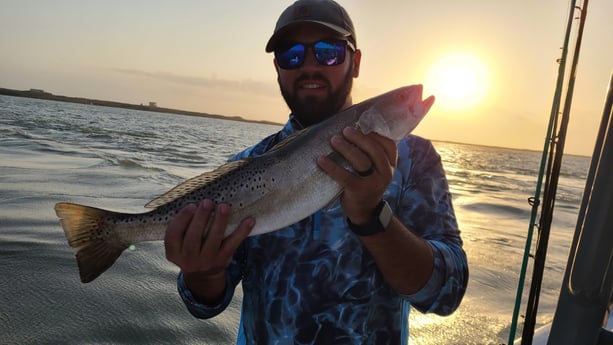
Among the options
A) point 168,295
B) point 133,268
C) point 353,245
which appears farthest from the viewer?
point 133,268

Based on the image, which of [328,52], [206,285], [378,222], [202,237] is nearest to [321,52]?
[328,52]

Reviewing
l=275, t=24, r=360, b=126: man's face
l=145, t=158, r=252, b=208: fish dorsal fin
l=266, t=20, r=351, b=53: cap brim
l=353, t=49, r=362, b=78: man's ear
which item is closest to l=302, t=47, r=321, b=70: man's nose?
l=275, t=24, r=360, b=126: man's face

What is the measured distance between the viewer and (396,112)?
8.46 ft

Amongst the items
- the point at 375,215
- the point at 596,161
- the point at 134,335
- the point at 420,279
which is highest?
the point at 596,161

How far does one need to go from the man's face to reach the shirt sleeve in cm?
60

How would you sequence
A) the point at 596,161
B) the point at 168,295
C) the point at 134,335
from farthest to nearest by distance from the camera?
the point at 168,295
the point at 134,335
the point at 596,161

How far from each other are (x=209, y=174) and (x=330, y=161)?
885mm

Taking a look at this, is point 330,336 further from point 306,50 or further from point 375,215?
point 306,50

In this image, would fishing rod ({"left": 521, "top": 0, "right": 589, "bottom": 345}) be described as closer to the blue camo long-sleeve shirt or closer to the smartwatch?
the blue camo long-sleeve shirt

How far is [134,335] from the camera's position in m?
4.48

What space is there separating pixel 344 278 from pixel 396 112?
1.05 meters

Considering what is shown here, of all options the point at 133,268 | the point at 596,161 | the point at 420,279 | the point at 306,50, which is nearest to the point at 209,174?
the point at 306,50

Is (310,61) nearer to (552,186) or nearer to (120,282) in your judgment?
(552,186)

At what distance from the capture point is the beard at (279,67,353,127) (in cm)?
294
